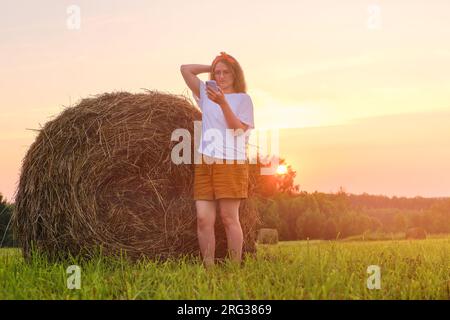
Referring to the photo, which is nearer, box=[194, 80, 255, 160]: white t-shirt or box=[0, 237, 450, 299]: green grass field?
box=[0, 237, 450, 299]: green grass field

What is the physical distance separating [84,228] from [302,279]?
2.24 m

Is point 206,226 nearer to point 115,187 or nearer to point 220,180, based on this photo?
point 220,180

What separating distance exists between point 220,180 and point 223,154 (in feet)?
0.74

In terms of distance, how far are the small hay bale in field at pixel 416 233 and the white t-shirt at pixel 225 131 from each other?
833 centimetres

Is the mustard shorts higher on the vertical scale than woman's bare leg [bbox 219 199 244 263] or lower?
higher

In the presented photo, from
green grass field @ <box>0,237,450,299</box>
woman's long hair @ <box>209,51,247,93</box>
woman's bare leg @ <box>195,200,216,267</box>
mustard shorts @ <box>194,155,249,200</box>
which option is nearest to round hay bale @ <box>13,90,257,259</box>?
green grass field @ <box>0,237,450,299</box>

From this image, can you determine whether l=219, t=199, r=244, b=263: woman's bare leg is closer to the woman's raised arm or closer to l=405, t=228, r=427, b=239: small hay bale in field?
the woman's raised arm

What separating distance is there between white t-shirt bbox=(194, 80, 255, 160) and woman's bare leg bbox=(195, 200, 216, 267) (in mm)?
483

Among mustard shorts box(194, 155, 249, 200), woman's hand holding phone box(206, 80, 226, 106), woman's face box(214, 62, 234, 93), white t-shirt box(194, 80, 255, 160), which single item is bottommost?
mustard shorts box(194, 155, 249, 200)

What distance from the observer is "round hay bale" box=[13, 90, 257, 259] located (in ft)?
19.4

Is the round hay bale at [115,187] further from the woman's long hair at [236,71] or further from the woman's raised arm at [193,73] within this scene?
the woman's long hair at [236,71]

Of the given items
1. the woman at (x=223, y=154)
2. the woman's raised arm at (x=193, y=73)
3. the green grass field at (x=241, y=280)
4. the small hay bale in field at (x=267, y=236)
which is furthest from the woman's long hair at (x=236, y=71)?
the small hay bale in field at (x=267, y=236)

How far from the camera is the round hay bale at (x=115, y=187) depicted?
5910mm
